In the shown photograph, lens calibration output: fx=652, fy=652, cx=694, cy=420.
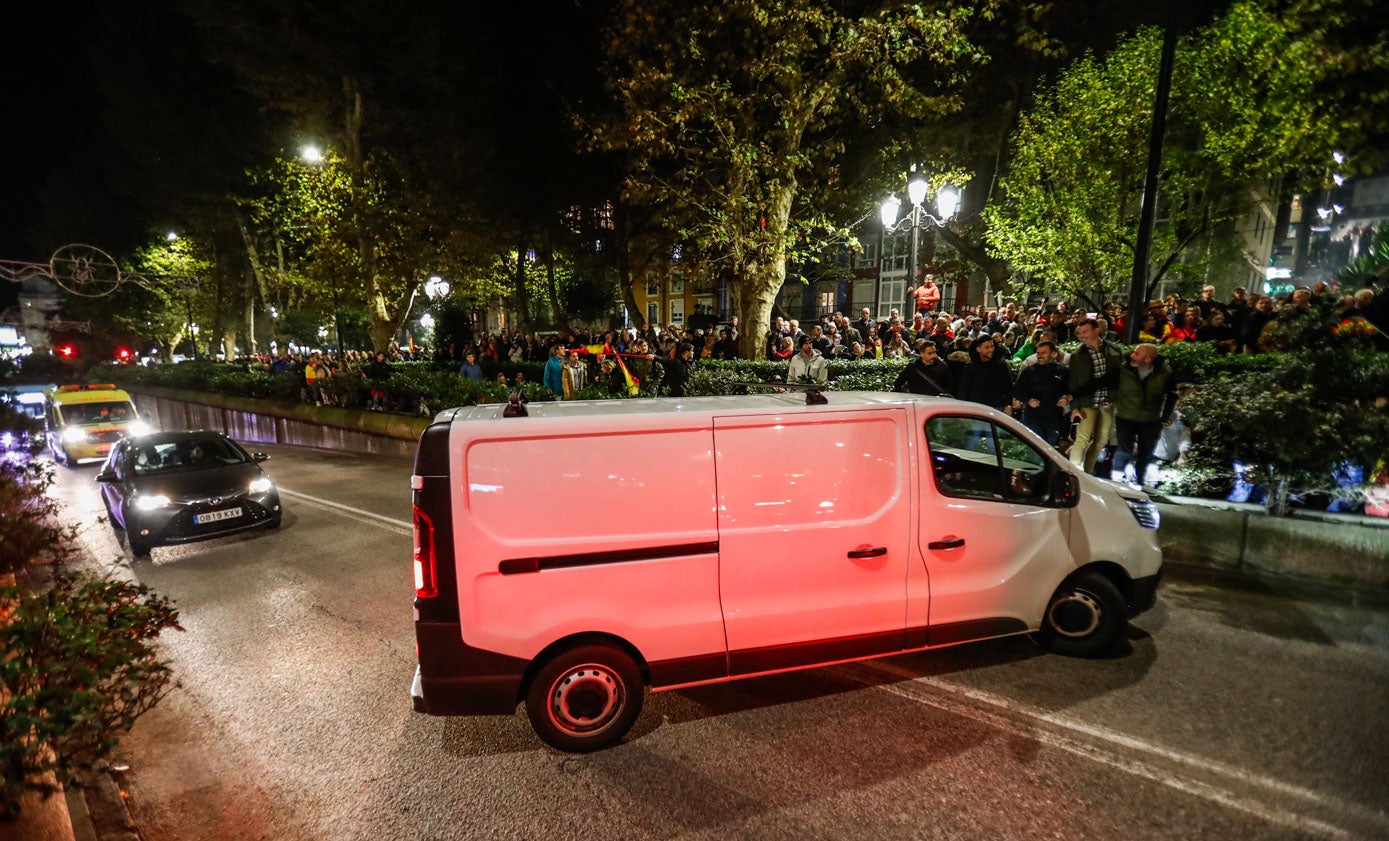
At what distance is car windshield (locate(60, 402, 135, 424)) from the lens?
52.1 ft

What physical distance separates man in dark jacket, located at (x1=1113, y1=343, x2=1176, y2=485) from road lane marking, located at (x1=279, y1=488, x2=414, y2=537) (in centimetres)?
868

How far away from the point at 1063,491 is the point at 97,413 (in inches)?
825

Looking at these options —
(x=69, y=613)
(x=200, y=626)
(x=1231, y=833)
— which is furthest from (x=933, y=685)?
(x=200, y=626)

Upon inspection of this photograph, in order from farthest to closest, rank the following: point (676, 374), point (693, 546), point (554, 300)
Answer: point (554, 300) → point (676, 374) → point (693, 546)

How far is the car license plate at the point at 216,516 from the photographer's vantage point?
781cm

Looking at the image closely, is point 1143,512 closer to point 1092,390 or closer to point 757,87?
point 1092,390

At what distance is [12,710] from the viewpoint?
255 centimetres

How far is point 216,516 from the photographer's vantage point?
26.1 ft

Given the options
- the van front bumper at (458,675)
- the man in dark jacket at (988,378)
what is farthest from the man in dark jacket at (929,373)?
the van front bumper at (458,675)

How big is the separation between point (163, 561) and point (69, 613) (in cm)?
538

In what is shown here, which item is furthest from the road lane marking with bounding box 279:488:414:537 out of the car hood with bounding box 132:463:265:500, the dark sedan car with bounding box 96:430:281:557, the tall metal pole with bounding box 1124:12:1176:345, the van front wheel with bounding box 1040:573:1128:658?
the tall metal pole with bounding box 1124:12:1176:345

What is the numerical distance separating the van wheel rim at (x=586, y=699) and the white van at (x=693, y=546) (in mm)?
12

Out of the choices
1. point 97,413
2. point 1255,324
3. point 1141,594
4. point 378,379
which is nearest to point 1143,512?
point 1141,594

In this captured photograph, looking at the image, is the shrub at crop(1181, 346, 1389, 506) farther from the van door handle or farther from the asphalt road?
the van door handle
